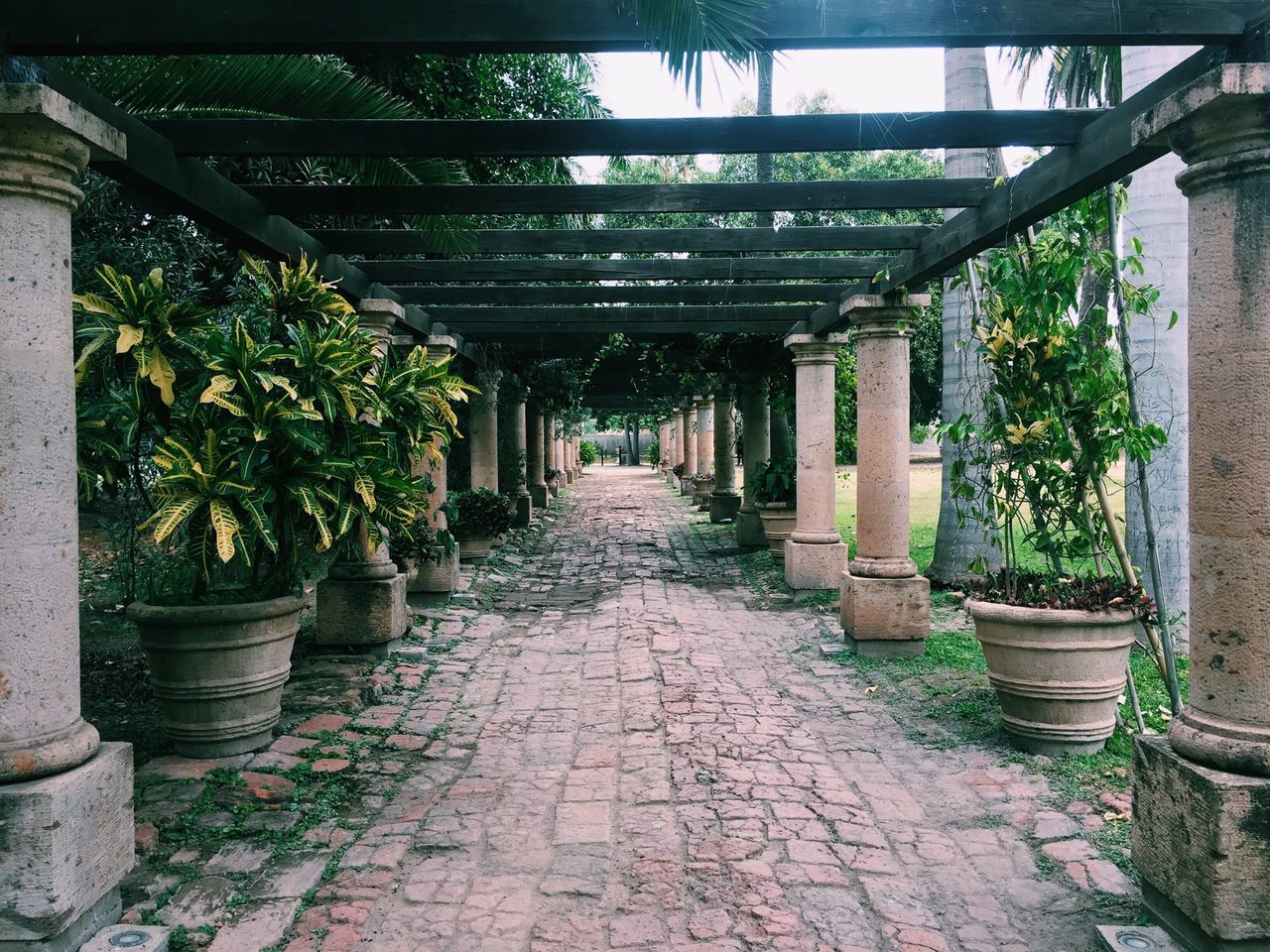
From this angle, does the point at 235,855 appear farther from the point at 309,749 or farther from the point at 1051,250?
the point at 1051,250

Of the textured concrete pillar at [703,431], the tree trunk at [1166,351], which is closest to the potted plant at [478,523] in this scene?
the tree trunk at [1166,351]

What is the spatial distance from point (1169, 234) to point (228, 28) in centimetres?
611

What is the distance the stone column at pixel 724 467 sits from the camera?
18578mm

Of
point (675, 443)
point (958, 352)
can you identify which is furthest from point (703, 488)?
point (675, 443)

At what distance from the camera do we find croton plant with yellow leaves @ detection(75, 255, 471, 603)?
452cm

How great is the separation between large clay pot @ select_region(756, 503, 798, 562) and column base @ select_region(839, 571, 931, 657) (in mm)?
5198

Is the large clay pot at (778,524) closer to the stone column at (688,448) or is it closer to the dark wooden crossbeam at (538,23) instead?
the dark wooden crossbeam at (538,23)

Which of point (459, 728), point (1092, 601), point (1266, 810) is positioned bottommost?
point (459, 728)

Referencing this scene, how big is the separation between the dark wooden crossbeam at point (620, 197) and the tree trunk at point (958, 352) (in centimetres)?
299

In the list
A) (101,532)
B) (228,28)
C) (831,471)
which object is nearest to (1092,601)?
(228,28)

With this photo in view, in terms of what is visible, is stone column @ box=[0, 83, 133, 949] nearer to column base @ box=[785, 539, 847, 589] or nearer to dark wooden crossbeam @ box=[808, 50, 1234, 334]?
dark wooden crossbeam @ box=[808, 50, 1234, 334]

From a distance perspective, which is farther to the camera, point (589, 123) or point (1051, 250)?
point (1051, 250)

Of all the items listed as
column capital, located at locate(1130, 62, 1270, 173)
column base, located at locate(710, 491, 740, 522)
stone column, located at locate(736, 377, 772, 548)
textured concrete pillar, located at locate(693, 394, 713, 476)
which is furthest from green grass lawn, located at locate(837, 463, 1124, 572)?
textured concrete pillar, located at locate(693, 394, 713, 476)

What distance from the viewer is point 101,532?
12.2 meters
